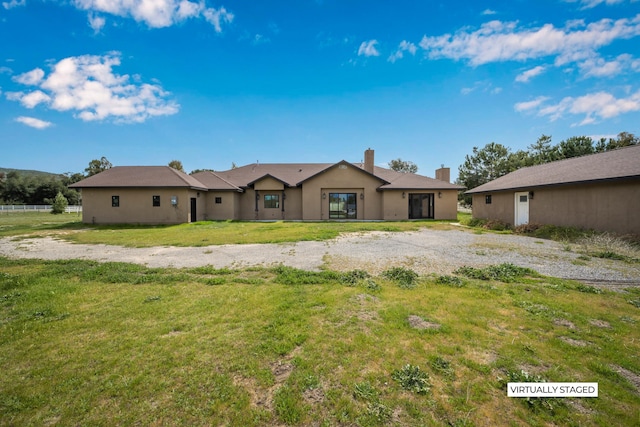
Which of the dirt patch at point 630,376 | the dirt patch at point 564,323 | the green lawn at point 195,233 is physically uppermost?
the green lawn at point 195,233

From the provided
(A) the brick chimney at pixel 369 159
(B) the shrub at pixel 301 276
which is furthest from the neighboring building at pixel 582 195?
(B) the shrub at pixel 301 276

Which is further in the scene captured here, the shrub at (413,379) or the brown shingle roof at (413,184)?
the brown shingle roof at (413,184)

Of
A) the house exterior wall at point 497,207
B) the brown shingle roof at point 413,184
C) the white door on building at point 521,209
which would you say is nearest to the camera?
the white door on building at point 521,209

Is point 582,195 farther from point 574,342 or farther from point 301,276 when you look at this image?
point 301,276

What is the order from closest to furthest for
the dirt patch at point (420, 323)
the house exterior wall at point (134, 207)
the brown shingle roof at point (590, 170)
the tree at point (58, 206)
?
the dirt patch at point (420, 323) → the brown shingle roof at point (590, 170) → the house exterior wall at point (134, 207) → the tree at point (58, 206)

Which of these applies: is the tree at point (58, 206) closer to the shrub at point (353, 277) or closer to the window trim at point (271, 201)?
the window trim at point (271, 201)

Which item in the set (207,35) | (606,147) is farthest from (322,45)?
(606,147)

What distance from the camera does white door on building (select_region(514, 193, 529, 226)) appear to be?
48.9 feet

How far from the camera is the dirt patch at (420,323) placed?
3.38 metres

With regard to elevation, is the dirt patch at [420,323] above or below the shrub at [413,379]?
above

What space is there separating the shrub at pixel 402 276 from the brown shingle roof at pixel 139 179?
16767mm

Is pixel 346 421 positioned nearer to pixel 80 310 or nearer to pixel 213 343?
pixel 213 343

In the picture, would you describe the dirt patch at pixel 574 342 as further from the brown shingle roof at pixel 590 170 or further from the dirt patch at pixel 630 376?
the brown shingle roof at pixel 590 170

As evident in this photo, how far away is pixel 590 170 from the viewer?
39.9ft
